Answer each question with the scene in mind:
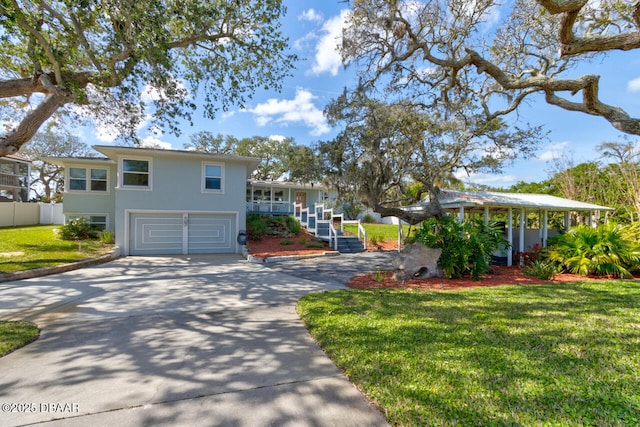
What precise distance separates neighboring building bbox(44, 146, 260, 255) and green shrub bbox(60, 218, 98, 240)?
1442mm

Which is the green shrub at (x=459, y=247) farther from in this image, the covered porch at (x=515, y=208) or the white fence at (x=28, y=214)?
the white fence at (x=28, y=214)

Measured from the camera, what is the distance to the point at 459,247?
7.55 meters

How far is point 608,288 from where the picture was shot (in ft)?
20.5

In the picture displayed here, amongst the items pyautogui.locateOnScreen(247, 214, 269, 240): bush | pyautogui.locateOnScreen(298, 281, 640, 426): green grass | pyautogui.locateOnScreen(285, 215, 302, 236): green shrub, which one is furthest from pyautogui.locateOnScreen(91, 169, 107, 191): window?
pyautogui.locateOnScreen(298, 281, 640, 426): green grass

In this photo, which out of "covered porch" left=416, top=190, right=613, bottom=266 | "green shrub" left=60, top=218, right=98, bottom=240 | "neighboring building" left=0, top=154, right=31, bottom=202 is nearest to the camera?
"covered porch" left=416, top=190, right=613, bottom=266

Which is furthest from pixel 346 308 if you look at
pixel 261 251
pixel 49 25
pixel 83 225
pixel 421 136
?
pixel 83 225

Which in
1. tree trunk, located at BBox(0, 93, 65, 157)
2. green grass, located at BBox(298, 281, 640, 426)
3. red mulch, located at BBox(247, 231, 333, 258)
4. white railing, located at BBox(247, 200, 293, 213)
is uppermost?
tree trunk, located at BBox(0, 93, 65, 157)

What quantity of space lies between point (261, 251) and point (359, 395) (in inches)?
403

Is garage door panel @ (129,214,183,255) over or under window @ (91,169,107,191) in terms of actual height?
under

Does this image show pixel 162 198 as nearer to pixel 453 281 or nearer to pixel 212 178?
pixel 212 178

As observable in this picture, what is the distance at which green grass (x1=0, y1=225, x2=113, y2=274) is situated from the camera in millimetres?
7926

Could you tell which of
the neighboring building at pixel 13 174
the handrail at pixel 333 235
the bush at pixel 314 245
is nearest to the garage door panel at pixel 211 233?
the bush at pixel 314 245

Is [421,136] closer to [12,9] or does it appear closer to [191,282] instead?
[191,282]

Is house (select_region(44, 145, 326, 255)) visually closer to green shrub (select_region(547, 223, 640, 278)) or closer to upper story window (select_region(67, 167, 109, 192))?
upper story window (select_region(67, 167, 109, 192))
